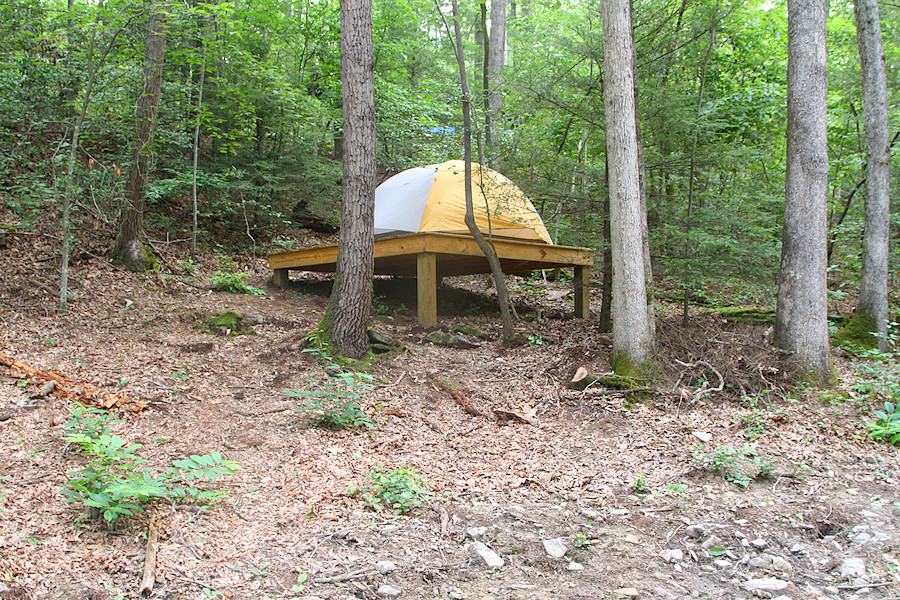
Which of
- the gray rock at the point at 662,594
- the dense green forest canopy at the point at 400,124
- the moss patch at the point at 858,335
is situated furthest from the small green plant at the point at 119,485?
the moss patch at the point at 858,335

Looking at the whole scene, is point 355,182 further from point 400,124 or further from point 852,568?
point 400,124

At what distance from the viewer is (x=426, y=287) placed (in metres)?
7.49

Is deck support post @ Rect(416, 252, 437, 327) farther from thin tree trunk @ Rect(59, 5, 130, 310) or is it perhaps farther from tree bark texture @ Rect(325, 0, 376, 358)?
thin tree trunk @ Rect(59, 5, 130, 310)

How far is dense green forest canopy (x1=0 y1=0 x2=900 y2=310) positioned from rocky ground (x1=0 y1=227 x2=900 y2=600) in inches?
52.2

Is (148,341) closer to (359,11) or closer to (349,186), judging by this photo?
(349,186)

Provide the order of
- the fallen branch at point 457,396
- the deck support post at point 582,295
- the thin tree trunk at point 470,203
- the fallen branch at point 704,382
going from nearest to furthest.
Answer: the fallen branch at point 457,396 < the fallen branch at point 704,382 < the thin tree trunk at point 470,203 < the deck support post at point 582,295

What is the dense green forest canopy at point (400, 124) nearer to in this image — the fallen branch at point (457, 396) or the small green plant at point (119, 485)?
the fallen branch at point (457, 396)

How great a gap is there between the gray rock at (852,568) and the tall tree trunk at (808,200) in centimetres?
326

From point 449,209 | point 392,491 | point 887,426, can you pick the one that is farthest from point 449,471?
point 449,209

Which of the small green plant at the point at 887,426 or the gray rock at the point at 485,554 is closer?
the gray rock at the point at 485,554

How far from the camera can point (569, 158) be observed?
7.14m

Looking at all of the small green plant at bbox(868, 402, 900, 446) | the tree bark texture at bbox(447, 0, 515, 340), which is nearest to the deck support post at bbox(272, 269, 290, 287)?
the tree bark texture at bbox(447, 0, 515, 340)

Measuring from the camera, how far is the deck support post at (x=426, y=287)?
24.4ft

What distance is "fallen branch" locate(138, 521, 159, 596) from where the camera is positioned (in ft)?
7.47
